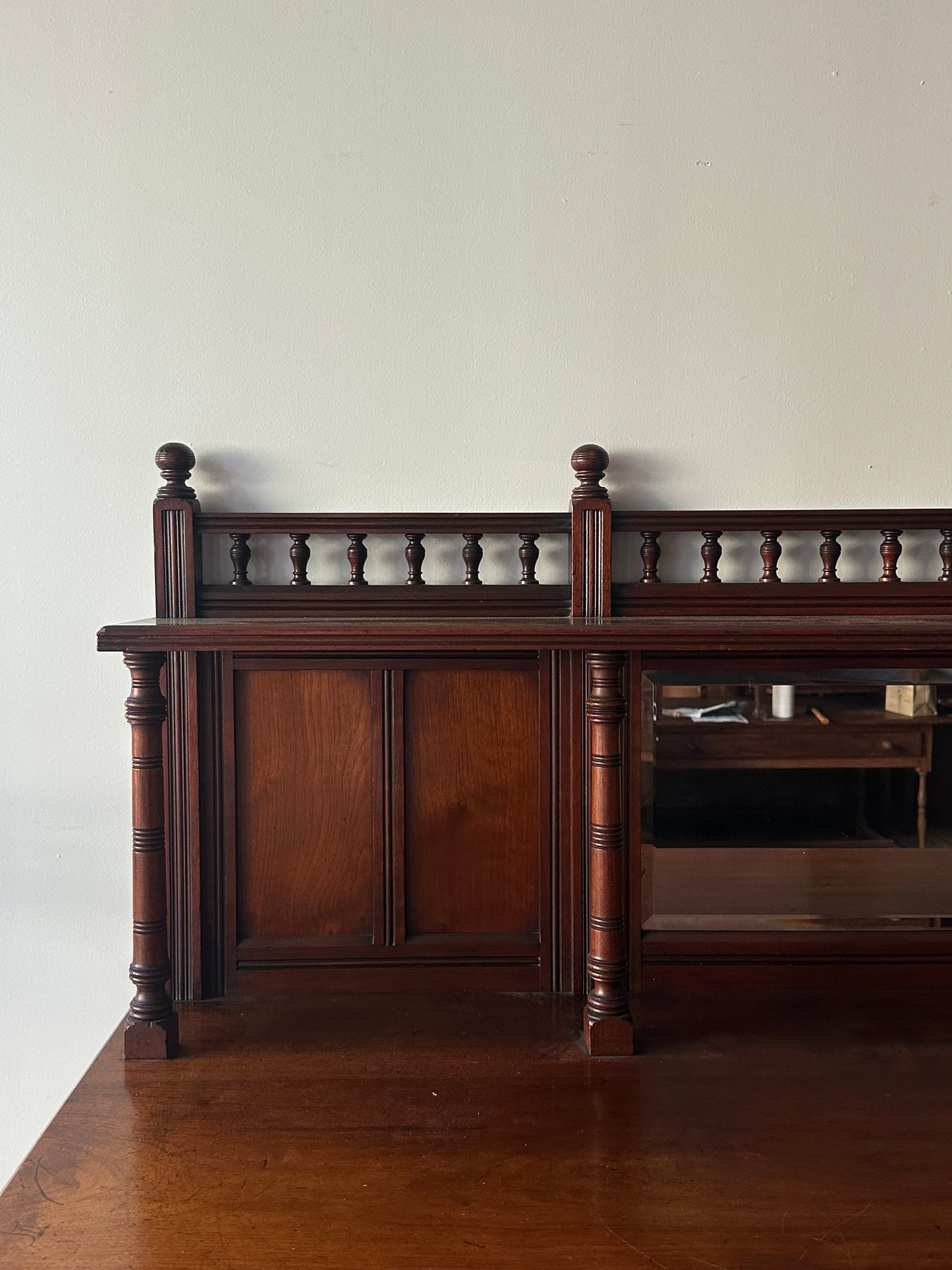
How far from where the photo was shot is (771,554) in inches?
68.0

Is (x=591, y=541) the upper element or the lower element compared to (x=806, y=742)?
upper

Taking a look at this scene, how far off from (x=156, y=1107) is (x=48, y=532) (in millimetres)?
989

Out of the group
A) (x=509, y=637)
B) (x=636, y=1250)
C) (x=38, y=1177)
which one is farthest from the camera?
(x=509, y=637)

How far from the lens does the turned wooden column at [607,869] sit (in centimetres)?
147

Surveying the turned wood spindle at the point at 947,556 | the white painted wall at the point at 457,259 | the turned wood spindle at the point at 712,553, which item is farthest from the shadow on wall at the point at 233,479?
the turned wood spindle at the point at 947,556

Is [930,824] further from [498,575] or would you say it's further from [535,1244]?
[535,1244]

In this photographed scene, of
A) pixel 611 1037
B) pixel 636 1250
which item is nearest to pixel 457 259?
pixel 611 1037

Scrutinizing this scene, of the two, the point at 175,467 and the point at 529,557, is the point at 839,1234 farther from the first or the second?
the point at 175,467

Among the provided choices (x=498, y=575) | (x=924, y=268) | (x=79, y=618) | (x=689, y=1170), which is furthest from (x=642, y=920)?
(x=924, y=268)

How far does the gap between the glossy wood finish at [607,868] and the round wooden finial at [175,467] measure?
79 centimetres

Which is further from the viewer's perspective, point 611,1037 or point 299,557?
point 299,557

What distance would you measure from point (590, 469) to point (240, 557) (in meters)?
0.64

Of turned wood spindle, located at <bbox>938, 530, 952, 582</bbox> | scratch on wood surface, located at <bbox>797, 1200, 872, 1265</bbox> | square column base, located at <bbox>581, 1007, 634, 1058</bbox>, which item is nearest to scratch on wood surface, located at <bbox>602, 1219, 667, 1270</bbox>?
scratch on wood surface, located at <bbox>797, 1200, 872, 1265</bbox>

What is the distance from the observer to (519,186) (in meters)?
1.72
